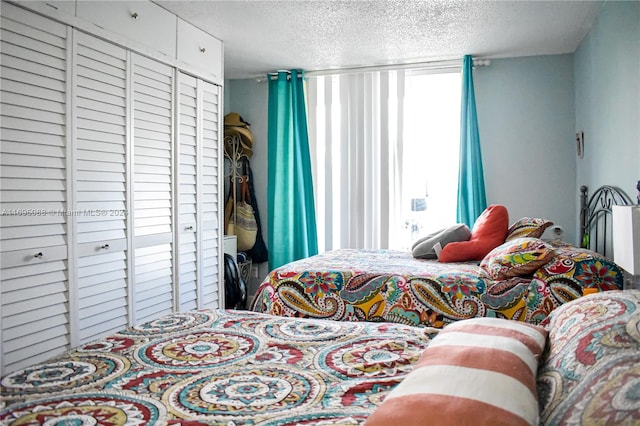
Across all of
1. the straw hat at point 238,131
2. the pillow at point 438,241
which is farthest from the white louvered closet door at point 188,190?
the pillow at point 438,241

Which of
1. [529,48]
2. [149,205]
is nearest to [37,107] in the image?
[149,205]

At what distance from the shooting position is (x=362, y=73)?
16.0 ft

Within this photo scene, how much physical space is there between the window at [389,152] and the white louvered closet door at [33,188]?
2.82 m

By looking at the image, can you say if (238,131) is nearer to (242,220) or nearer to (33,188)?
(242,220)

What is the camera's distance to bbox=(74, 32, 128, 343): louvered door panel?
2.77 metres

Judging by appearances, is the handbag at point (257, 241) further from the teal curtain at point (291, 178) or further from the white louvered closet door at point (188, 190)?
the white louvered closet door at point (188, 190)

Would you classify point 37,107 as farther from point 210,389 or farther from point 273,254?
point 273,254

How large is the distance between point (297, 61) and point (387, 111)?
0.98 meters

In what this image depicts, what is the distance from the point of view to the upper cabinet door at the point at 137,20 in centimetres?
285

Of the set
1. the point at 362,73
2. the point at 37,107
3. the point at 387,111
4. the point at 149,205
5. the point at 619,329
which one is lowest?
the point at 619,329

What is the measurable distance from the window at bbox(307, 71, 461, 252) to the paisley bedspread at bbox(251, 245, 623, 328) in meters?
1.77

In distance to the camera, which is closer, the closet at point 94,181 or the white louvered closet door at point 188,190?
the closet at point 94,181

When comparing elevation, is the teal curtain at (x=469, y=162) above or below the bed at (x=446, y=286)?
above

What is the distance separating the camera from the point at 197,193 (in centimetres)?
390
